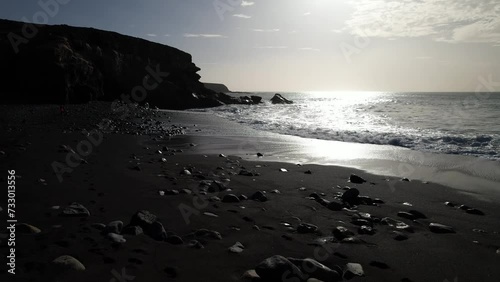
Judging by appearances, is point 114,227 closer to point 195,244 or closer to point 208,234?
point 195,244

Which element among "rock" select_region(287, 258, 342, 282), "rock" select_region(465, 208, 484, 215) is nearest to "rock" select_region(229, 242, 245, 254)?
"rock" select_region(287, 258, 342, 282)

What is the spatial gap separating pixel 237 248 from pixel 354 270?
1.18 m

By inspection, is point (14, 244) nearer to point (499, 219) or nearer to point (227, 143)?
point (499, 219)

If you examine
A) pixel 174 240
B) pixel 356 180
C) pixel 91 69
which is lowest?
pixel 356 180

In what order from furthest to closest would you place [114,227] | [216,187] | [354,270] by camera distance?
[216,187], [114,227], [354,270]

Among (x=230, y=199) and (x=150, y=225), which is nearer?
(x=150, y=225)

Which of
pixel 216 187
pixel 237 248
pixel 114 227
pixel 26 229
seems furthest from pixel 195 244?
pixel 216 187

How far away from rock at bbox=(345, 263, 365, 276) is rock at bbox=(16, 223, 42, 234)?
3152 mm

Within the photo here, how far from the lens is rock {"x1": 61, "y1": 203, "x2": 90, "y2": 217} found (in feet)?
12.3

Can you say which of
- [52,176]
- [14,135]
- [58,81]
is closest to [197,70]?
[58,81]

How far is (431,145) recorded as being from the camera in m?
12.8

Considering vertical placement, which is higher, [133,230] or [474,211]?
[133,230]

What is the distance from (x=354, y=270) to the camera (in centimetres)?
294

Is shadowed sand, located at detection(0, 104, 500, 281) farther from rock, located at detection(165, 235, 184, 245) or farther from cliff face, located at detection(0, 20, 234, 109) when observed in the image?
cliff face, located at detection(0, 20, 234, 109)
